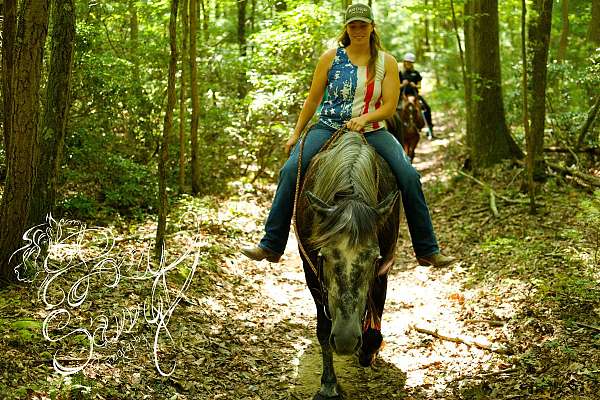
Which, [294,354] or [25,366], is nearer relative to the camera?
[25,366]

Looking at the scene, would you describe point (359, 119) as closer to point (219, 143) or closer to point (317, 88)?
point (317, 88)

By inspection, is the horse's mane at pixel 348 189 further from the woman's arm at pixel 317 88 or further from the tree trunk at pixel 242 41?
the tree trunk at pixel 242 41

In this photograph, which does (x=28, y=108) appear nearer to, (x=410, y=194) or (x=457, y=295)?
(x=410, y=194)

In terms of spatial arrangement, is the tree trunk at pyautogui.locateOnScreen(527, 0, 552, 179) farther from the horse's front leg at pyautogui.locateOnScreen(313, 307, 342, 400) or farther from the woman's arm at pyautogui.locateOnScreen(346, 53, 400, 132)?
the horse's front leg at pyautogui.locateOnScreen(313, 307, 342, 400)

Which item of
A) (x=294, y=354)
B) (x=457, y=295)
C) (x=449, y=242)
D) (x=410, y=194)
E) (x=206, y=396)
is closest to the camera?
(x=206, y=396)

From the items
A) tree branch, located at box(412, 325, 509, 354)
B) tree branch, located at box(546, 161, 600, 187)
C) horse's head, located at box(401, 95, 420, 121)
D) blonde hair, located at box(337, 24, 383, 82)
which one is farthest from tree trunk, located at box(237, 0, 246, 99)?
tree branch, located at box(412, 325, 509, 354)

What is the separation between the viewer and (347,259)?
4289 millimetres

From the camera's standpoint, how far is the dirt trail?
5660 millimetres

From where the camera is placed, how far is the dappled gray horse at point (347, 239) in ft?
14.0

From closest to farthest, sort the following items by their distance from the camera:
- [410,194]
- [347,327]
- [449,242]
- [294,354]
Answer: [347,327] → [410,194] → [294,354] → [449,242]

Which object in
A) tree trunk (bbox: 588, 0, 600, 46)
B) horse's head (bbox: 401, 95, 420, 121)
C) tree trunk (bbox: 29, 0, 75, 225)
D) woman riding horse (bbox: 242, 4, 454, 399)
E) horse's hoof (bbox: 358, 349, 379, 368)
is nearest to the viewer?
woman riding horse (bbox: 242, 4, 454, 399)

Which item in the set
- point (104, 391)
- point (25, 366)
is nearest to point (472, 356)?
point (104, 391)

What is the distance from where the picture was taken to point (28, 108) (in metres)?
5.80

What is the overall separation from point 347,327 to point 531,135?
7.07 metres
